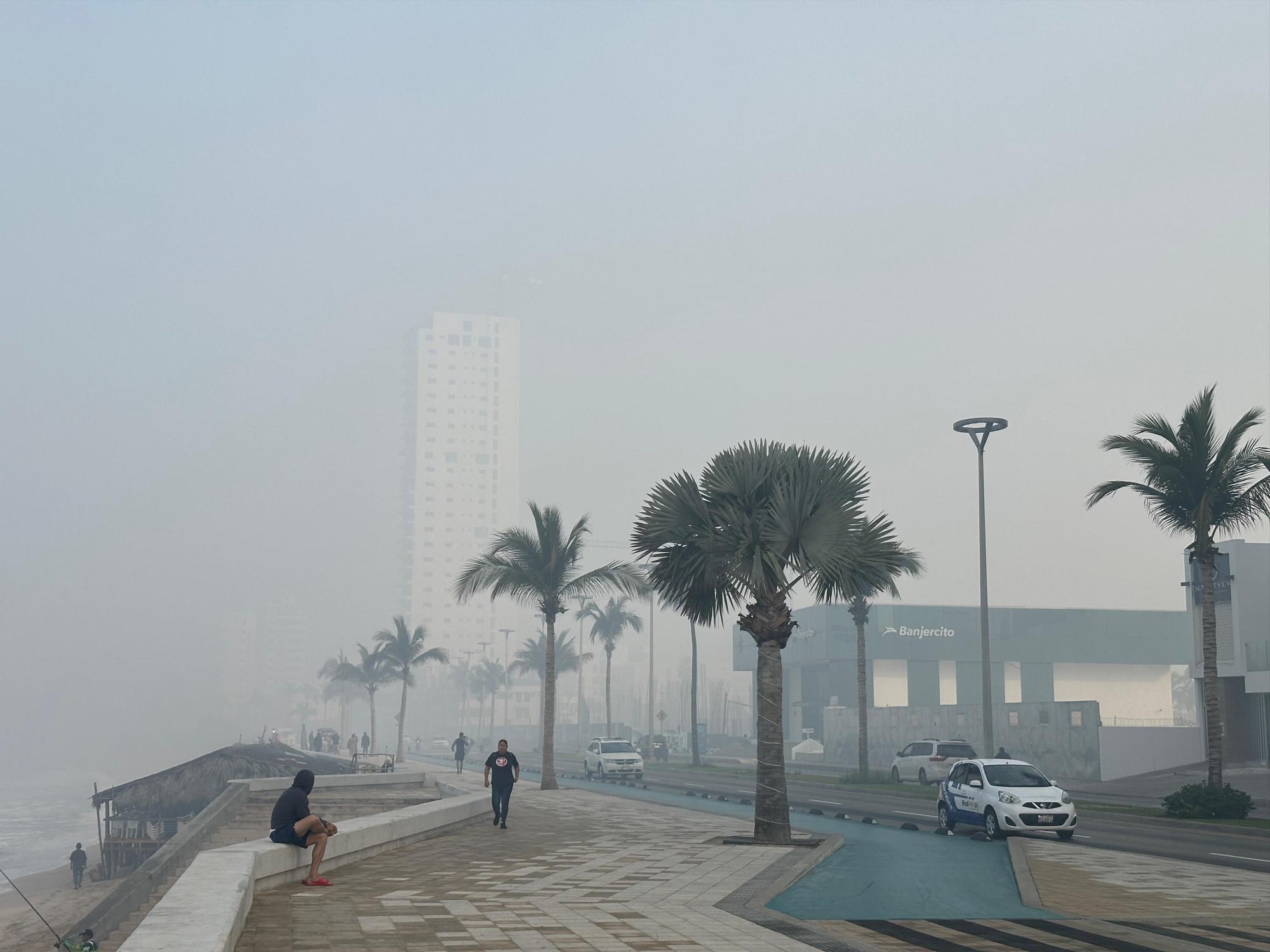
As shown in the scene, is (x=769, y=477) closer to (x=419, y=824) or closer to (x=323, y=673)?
(x=419, y=824)

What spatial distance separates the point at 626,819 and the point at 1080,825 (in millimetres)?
10958

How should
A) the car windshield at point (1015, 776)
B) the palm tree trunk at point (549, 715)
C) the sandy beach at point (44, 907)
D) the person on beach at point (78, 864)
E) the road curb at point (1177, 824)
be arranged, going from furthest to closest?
the person on beach at point (78, 864) → the sandy beach at point (44, 907) → the palm tree trunk at point (549, 715) → the road curb at point (1177, 824) → the car windshield at point (1015, 776)

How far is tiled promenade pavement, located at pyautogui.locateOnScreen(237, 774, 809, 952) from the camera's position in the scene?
10.6 metres

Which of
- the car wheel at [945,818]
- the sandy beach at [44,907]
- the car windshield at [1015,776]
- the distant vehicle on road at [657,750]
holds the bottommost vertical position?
the sandy beach at [44,907]

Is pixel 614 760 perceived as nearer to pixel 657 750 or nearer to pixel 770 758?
pixel 770 758

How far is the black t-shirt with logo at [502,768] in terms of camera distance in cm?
2412

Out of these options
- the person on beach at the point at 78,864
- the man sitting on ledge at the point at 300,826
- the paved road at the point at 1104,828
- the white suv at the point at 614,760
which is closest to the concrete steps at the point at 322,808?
the paved road at the point at 1104,828

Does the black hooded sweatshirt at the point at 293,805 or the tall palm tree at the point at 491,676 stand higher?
the black hooded sweatshirt at the point at 293,805

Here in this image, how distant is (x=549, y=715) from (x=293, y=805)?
2879cm

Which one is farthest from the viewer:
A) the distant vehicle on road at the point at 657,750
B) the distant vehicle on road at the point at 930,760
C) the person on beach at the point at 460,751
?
the distant vehicle on road at the point at 657,750

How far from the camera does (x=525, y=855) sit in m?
19.1

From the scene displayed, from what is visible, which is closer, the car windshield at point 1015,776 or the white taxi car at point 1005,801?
the white taxi car at point 1005,801

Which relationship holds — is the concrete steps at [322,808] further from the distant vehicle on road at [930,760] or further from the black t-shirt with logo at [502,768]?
the distant vehicle on road at [930,760]

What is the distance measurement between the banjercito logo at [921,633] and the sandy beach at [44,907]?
55.7m
